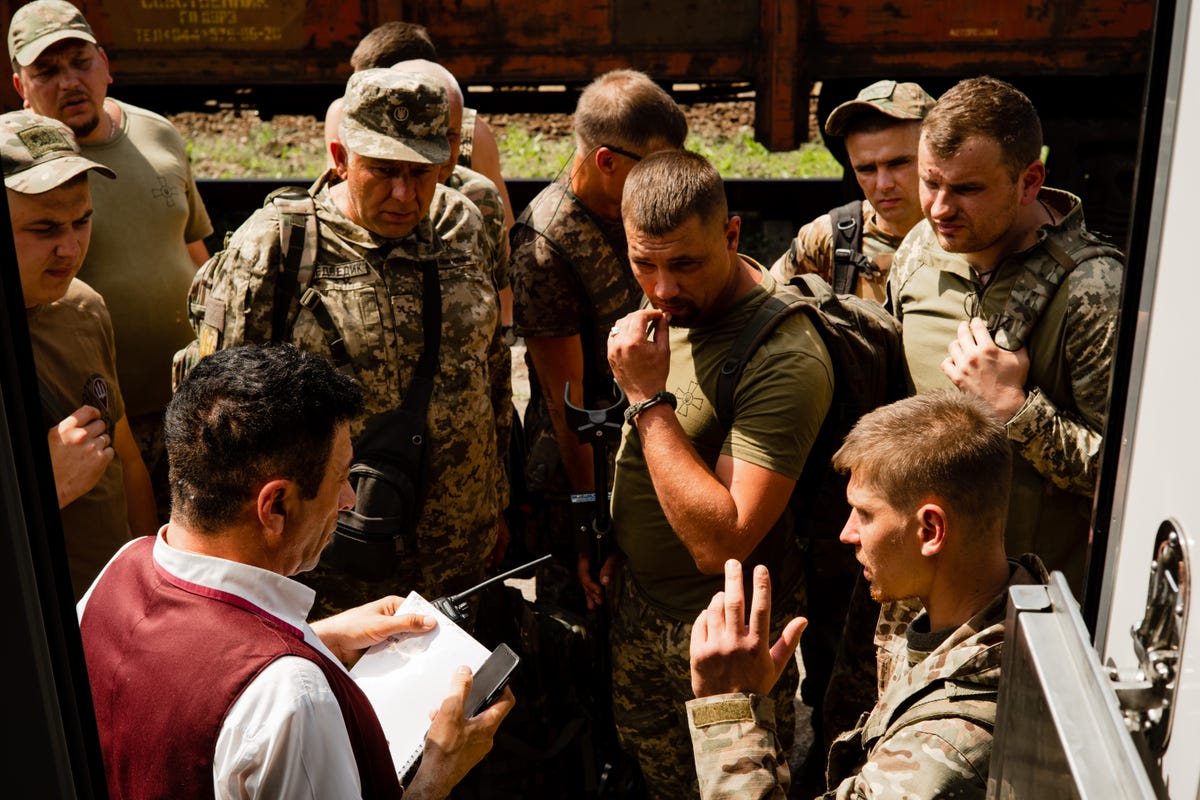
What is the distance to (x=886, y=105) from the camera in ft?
12.2

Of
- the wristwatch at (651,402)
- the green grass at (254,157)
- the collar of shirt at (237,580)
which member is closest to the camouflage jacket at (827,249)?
the wristwatch at (651,402)

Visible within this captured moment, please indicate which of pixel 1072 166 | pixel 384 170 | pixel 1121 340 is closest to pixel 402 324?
pixel 384 170

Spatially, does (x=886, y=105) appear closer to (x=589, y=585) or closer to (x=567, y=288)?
(x=567, y=288)

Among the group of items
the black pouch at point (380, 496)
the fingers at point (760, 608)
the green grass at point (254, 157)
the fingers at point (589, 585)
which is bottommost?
the fingers at point (589, 585)

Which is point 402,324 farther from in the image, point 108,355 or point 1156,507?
point 1156,507

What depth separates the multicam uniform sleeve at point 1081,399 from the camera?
263 cm

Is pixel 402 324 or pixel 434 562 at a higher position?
pixel 402 324

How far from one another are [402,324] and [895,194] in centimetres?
166

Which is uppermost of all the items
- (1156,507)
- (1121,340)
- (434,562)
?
(1121,340)

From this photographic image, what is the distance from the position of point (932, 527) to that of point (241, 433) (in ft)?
3.97

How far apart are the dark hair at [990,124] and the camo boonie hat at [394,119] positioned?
51.3 inches

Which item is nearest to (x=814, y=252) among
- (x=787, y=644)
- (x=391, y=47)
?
(x=787, y=644)

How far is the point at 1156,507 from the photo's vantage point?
132 centimetres

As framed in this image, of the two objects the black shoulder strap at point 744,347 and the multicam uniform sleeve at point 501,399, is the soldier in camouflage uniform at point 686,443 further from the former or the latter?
the multicam uniform sleeve at point 501,399
